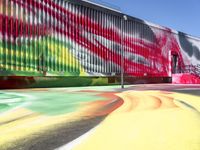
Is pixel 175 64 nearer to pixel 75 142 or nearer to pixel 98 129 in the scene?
pixel 98 129

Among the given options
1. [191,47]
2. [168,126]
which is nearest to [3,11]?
[168,126]

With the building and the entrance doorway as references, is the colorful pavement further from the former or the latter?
the entrance doorway

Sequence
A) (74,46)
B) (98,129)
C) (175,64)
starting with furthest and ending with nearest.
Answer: (175,64), (74,46), (98,129)

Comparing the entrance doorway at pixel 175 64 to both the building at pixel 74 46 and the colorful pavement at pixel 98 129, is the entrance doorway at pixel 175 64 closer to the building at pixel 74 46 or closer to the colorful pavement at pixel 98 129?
the building at pixel 74 46

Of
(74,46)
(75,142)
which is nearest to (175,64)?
(74,46)

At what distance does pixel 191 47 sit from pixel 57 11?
79.2 feet

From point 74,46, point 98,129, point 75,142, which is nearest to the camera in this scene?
point 75,142

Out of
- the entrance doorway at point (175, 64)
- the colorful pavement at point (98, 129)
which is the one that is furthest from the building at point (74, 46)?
the colorful pavement at point (98, 129)

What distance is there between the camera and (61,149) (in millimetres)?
4367

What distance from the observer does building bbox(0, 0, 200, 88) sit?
18.8 m

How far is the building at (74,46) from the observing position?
61.6 ft

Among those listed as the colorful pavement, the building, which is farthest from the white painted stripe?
the building

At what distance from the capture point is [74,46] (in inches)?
907

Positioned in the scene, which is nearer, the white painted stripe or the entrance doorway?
the white painted stripe
